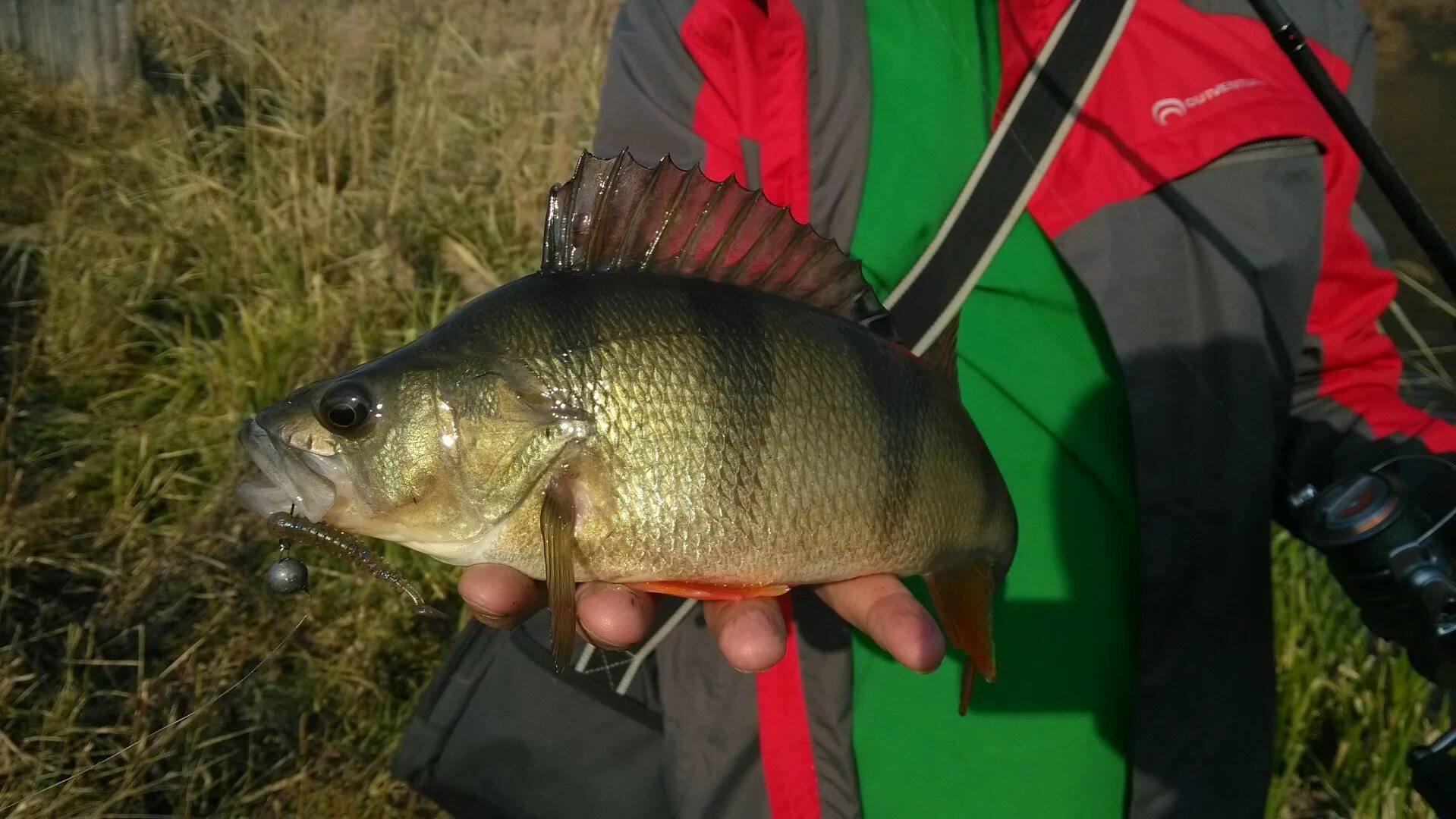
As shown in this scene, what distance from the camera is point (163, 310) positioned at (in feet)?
10.8

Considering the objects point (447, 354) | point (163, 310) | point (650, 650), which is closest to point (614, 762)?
point (650, 650)

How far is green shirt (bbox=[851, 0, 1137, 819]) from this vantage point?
5.40 feet

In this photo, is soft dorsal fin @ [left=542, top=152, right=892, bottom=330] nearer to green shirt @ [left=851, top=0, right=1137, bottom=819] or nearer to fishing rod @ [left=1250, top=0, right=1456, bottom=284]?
green shirt @ [left=851, top=0, right=1137, bottom=819]

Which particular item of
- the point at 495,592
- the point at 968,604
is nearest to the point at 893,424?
the point at 968,604

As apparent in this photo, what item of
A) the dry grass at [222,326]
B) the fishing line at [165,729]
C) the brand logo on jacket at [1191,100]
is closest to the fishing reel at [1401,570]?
the brand logo on jacket at [1191,100]

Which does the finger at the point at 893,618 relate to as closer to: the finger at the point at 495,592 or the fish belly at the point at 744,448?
the fish belly at the point at 744,448

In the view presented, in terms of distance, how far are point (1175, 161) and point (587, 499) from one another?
112cm

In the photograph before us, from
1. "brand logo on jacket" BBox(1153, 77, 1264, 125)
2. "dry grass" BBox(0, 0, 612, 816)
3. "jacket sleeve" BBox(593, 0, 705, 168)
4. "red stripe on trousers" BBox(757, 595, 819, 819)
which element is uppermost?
"brand logo on jacket" BBox(1153, 77, 1264, 125)

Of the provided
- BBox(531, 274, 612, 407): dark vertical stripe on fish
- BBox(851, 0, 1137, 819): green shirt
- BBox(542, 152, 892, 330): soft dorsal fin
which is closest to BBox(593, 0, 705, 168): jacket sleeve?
BBox(851, 0, 1137, 819): green shirt

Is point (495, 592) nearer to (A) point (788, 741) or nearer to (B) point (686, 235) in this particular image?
(B) point (686, 235)

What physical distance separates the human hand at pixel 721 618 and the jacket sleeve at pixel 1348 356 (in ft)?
2.95

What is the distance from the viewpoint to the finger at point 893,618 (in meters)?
1.24

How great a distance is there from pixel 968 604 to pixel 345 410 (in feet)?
2.71

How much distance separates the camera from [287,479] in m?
1.14
